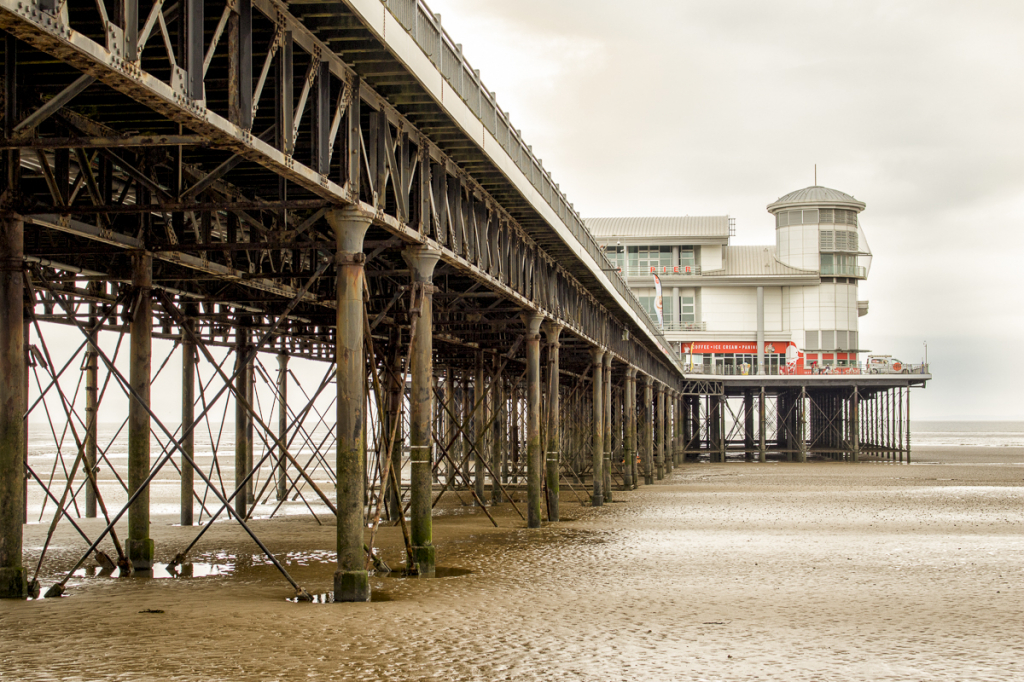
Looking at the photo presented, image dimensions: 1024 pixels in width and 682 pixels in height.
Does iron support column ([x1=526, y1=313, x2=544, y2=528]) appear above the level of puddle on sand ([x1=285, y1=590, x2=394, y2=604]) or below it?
above

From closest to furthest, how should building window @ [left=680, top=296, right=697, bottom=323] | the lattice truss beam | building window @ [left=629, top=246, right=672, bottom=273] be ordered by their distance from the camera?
1. the lattice truss beam
2. building window @ [left=680, top=296, right=697, bottom=323]
3. building window @ [left=629, top=246, right=672, bottom=273]

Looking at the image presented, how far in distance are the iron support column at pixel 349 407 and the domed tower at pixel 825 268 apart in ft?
223

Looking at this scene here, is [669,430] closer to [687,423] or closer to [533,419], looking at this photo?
[687,423]

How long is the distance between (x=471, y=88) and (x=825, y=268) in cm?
6601

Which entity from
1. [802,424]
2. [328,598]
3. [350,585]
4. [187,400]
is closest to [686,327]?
[802,424]

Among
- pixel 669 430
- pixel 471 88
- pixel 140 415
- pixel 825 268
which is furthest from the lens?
pixel 825 268

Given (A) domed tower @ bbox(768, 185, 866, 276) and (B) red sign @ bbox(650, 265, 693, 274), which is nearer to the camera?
(A) domed tower @ bbox(768, 185, 866, 276)

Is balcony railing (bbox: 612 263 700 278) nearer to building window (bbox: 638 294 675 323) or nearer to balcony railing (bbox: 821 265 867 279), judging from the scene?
building window (bbox: 638 294 675 323)

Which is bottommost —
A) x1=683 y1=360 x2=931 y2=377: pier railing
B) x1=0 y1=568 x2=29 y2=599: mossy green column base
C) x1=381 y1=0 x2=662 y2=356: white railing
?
x1=0 y1=568 x2=29 y2=599: mossy green column base

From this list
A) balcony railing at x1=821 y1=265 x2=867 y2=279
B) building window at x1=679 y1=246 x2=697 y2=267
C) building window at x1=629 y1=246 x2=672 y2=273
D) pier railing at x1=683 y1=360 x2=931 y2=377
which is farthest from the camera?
building window at x1=629 y1=246 x2=672 y2=273

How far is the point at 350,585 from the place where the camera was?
42.8ft

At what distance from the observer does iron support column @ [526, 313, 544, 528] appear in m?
23.8

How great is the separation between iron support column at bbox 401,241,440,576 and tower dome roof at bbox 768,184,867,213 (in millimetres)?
66917

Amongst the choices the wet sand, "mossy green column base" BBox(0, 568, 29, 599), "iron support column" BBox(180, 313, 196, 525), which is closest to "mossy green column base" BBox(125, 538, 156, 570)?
the wet sand
